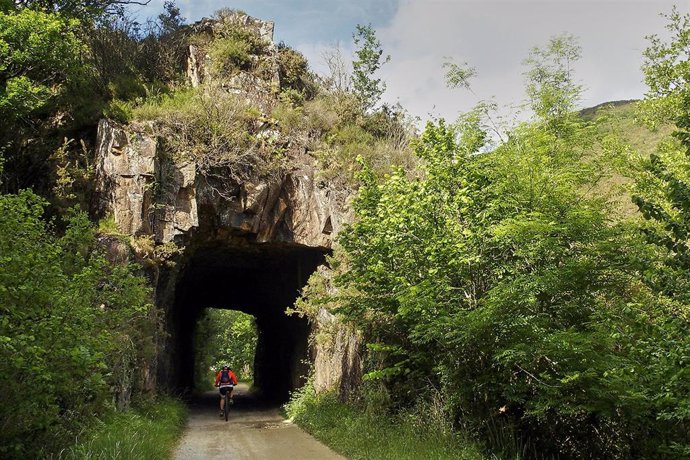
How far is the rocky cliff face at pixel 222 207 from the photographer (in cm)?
1507

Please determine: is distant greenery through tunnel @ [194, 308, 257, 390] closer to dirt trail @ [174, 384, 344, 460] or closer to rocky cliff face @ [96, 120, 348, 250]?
rocky cliff face @ [96, 120, 348, 250]

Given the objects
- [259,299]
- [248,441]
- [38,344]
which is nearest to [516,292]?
[38,344]

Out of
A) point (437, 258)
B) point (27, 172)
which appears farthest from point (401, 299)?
point (27, 172)

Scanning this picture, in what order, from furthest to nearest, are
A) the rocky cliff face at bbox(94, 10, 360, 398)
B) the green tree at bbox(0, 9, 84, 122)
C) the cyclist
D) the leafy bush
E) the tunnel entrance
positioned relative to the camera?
the tunnel entrance
the cyclist
the rocky cliff face at bbox(94, 10, 360, 398)
the green tree at bbox(0, 9, 84, 122)
the leafy bush

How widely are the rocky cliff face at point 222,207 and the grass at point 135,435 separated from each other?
2.42 metres

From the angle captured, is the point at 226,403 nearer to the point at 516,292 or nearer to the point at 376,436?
the point at 376,436

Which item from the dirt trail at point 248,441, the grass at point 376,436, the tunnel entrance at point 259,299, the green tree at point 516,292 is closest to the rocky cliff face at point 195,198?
the tunnel entrance at point 259,299

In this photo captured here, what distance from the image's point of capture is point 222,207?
16.9 metres

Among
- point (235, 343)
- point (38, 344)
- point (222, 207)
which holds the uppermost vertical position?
point (222, 207)

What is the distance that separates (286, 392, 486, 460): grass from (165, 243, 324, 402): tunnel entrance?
3960mm

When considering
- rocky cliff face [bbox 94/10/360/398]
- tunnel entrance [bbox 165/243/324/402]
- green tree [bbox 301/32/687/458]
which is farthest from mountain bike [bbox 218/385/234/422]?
green tree [bbox 301/32/687/458]

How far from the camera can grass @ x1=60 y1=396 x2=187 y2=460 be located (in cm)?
731

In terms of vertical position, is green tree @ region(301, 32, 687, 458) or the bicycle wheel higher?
green tree @ region(301, 32, 687, 458)

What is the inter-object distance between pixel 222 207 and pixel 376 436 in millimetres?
9429
